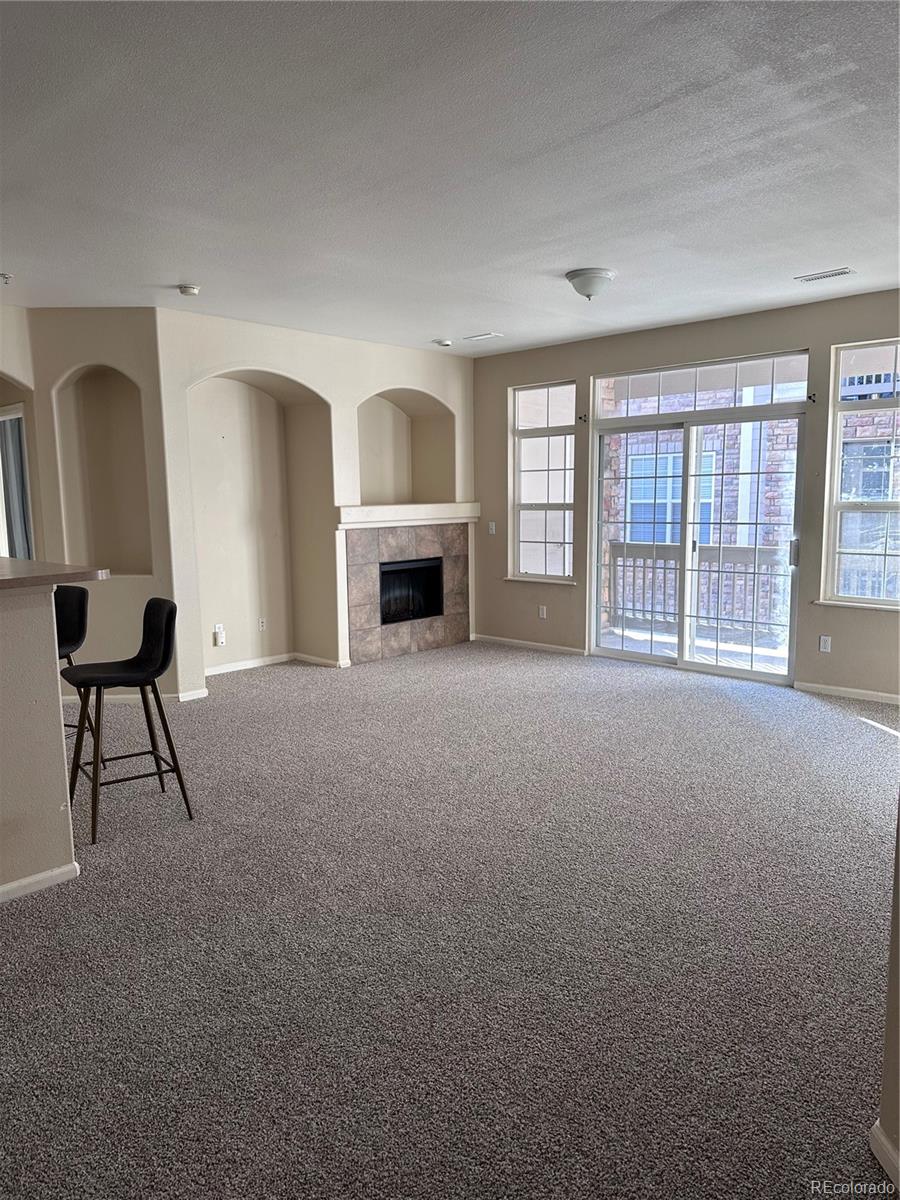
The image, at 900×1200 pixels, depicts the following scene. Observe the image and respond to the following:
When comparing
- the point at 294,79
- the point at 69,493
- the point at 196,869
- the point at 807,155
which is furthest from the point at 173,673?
the point at 807,155

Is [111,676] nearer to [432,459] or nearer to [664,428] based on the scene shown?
[664,428]

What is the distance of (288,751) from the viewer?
453 centimetres

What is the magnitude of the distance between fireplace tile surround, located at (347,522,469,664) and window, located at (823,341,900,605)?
3.32 m

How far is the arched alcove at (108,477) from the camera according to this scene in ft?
19.2

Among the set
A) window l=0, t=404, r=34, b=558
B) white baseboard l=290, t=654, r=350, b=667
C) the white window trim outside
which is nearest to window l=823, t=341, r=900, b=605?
the white window trim outside

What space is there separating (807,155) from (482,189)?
125 cm

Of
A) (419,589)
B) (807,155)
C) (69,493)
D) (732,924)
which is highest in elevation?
(807,155)

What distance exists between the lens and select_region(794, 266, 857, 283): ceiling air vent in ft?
15.0

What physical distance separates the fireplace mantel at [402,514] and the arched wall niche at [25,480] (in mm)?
2264

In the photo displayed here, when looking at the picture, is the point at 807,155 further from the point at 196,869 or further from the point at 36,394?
the point at 36,394

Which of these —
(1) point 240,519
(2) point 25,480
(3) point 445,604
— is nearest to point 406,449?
(3) point 445,604

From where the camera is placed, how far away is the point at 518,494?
7.48 metres

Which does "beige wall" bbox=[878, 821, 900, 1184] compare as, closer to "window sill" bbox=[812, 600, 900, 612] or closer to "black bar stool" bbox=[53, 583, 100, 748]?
"black bar stool" bbox=[53, 583, 100, 748]

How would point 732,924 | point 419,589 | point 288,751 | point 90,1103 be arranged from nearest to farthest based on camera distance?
point 90,1103 < point 732,924 < point 288,751 < point 419,589
